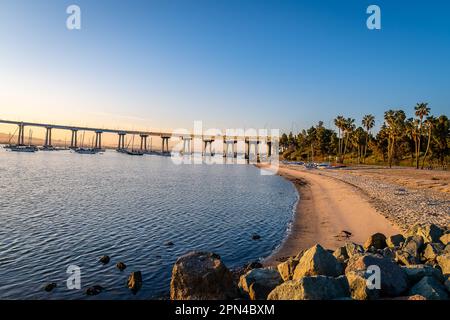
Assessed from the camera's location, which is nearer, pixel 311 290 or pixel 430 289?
pixel 311 290

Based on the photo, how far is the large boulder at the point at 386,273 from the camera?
9.57 metres

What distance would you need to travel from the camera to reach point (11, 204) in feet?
112

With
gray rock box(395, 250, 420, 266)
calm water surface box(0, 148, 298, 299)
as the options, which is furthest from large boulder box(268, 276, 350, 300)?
calm water surface box(0, 148, 298, 299)

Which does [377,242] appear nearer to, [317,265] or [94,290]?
[317,265]

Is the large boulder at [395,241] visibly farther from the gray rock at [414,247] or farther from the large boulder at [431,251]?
the large boulder at [431,251]

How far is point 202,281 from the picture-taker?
10727mm

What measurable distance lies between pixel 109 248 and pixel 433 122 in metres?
100

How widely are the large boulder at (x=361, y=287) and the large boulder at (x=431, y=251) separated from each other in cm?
595

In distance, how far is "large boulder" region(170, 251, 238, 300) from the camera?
10695mm

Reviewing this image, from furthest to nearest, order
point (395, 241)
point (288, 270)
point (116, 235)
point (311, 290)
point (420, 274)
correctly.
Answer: point (116, 235) < point (395, 241) < point (288, 270) < point (420, 274) < point (311, 290)

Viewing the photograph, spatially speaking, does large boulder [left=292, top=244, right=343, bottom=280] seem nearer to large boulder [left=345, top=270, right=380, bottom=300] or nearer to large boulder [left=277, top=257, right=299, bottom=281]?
large boulder [left=277, top=257, right=299, bottom=281]

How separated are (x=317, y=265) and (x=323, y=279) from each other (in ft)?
5.97

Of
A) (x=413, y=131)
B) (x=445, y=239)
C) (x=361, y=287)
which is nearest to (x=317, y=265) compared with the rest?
(x=361, y=287)
